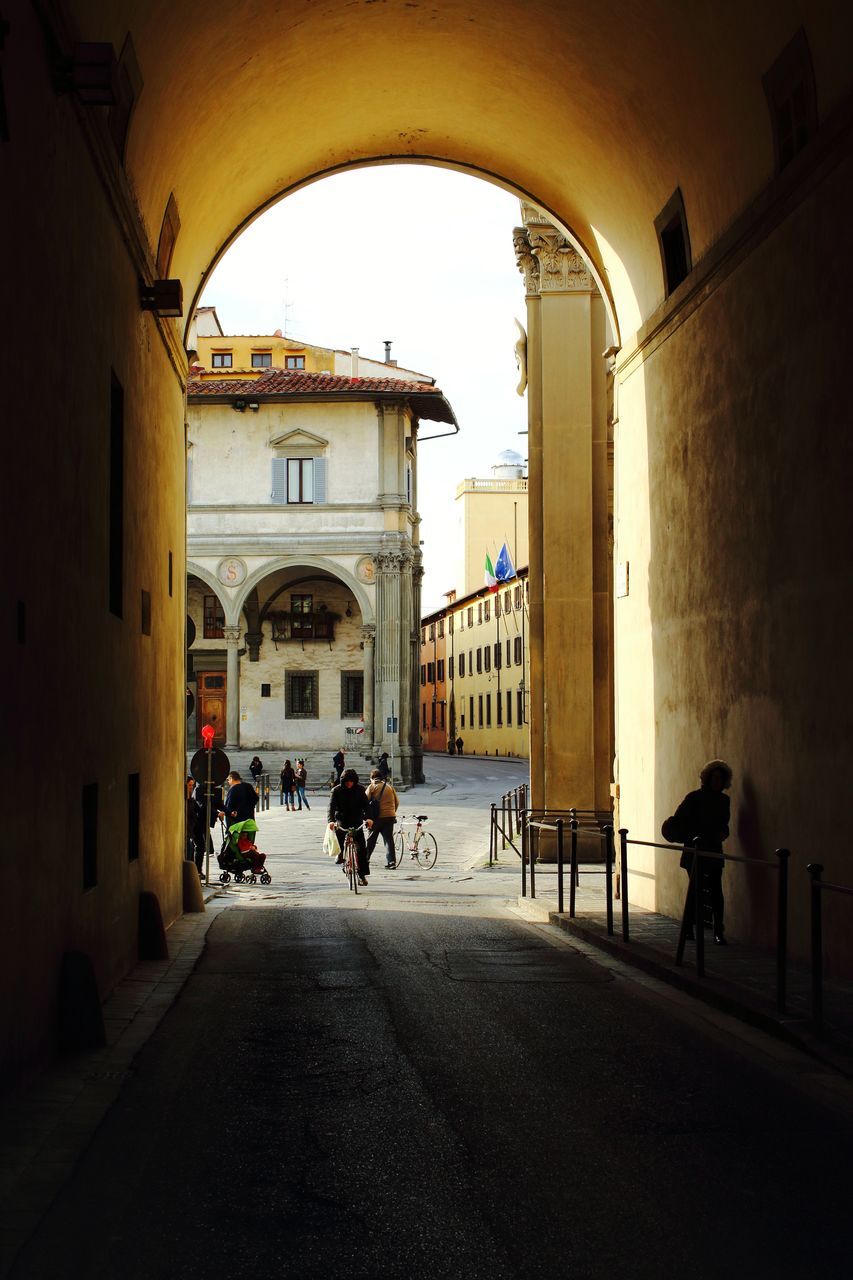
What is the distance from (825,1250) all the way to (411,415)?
51.4 metres

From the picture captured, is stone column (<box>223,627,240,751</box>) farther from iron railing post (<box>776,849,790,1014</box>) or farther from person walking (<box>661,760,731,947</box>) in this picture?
iron railing post (<box>776,849,790,1014</box>)

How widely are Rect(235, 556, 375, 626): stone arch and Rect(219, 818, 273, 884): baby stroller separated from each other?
29959mm

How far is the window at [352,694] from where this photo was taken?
55.2 meters

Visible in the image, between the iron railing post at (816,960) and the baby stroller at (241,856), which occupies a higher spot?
the iron railing post at (816,960)

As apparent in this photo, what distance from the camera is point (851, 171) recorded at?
32.6 ft

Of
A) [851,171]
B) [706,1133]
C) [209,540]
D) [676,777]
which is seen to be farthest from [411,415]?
[706,1133]

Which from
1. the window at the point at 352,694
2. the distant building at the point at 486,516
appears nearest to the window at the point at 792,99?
the window at the point at 352,694

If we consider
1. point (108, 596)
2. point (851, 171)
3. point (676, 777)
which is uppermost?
point (851, 171)

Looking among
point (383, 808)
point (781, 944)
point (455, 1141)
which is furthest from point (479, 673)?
point (455, 1141)

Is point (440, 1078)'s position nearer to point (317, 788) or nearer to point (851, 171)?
point (851, 171)

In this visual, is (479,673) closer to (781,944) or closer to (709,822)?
(709,822)

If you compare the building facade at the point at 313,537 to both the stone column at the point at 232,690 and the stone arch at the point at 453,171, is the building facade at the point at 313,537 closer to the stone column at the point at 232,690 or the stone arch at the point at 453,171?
the stone column at the point at 232,690

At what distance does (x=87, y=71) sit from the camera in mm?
8469

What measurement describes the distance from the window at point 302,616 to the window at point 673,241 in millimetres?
41242
